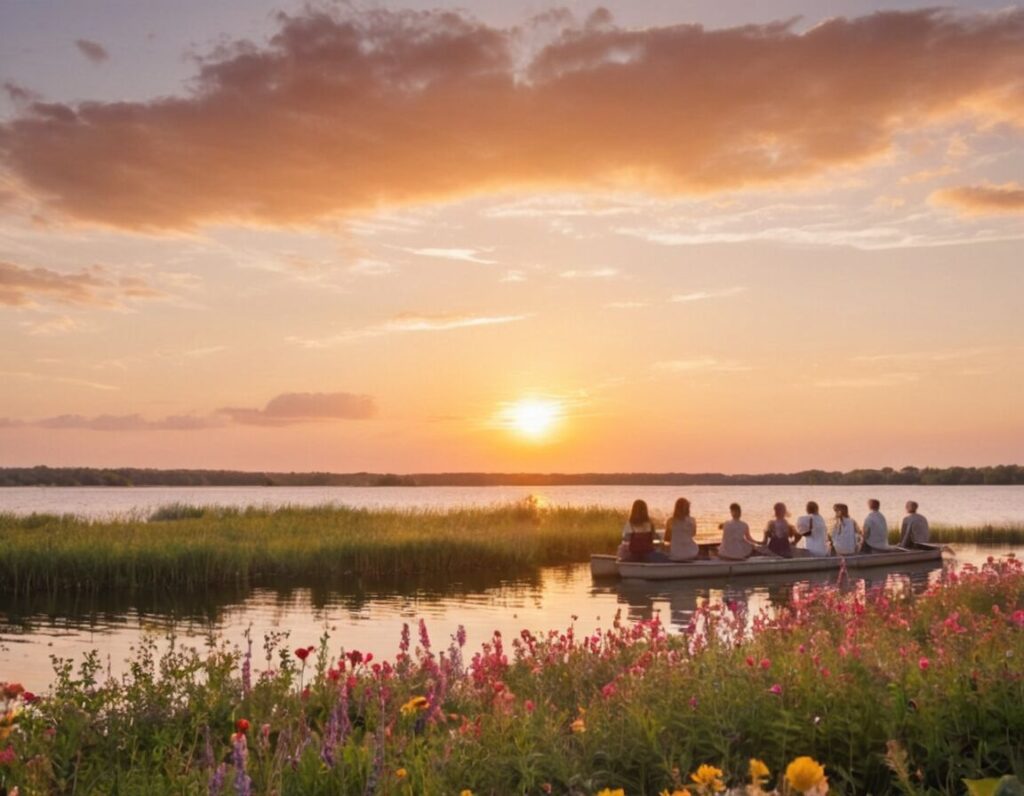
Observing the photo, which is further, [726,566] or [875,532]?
[875,532]

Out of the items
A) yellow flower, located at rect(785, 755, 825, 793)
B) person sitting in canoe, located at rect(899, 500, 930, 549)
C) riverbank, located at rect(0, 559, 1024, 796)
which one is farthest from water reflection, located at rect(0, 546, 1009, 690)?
yellow flower, located at rect(785, 755, 825, 793)

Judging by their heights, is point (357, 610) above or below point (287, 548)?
below

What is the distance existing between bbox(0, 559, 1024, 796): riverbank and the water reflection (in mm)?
7071

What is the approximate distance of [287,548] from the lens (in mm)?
29938

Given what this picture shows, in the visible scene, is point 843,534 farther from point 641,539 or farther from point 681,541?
point 641,539

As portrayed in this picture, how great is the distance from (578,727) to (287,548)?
957 inches

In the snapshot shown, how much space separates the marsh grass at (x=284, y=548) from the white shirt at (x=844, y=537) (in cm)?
881

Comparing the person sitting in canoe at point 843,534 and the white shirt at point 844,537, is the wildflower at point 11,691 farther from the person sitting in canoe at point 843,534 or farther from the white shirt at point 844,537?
the white shirt at point 844,537

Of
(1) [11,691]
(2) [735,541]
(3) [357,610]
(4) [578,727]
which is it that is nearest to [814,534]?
(2) [735,541]

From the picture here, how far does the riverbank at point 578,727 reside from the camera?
636 centimetres

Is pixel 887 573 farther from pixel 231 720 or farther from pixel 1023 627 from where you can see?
pixel 231 720

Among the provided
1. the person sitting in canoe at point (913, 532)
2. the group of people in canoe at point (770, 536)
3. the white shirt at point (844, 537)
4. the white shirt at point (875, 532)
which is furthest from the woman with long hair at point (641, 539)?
the person sitting in canoe at point (913, 532)

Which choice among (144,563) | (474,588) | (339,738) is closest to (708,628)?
Answer: (339,738)

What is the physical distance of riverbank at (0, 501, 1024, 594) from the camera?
85.3 ft
